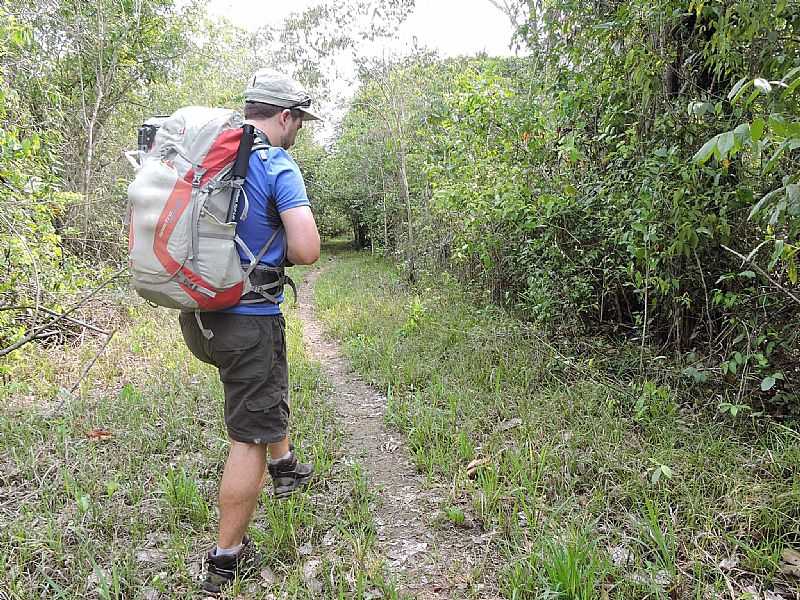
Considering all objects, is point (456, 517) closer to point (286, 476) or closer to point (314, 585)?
point (314, 585)

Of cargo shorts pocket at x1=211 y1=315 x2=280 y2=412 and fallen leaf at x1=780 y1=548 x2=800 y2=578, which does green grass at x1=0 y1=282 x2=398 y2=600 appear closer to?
cargo shorts pocket at x1=211 y1=315 x2=280 y2=412

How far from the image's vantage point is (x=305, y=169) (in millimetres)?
25234

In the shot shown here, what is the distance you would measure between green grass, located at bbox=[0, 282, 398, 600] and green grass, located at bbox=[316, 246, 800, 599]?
0.67 metres

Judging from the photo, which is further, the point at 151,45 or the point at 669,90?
the point at 151,45

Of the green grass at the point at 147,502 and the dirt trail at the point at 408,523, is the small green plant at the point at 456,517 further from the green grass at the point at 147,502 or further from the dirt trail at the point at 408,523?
the green grass at the point at 147,502

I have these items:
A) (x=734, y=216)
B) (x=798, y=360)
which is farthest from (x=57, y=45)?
(x=798, y=360)

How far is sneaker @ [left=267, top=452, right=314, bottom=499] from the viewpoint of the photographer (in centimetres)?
329

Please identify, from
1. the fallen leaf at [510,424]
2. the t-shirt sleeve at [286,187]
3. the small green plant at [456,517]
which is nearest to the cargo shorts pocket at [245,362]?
the t-shirt sleeve at [286,187]

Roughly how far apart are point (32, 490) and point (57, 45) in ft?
28.3

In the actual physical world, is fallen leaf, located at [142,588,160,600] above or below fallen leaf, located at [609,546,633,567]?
below

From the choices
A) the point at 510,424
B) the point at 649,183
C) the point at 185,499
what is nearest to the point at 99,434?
the point at 185,499

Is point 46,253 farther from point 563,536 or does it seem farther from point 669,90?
point 669,90

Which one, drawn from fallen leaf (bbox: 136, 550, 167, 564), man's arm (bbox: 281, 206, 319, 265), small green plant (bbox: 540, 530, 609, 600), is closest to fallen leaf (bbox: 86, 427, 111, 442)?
fallen leaf (bbox: 136, 550, 167, 564)

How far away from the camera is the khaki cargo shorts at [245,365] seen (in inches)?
100.0
